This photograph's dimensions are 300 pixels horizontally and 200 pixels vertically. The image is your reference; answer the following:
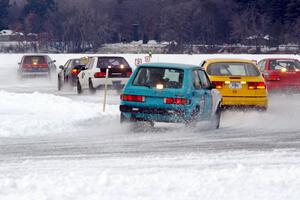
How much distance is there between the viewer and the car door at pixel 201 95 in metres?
14.3

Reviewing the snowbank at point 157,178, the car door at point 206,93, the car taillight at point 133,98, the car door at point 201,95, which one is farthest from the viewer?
the car door at point 206,93

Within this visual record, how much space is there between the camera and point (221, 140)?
42.4 feet

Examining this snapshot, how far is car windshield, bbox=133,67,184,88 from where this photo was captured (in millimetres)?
14102

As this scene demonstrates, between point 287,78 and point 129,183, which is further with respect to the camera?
point 287,78

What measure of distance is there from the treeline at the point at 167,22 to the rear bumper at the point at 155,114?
84.8 m

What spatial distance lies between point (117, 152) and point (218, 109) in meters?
4.93

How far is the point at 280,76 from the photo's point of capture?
2366 cm

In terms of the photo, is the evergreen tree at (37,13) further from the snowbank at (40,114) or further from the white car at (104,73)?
the snowbank at (40,114)

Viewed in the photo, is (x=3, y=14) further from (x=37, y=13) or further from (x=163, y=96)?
(x=163, y=96)

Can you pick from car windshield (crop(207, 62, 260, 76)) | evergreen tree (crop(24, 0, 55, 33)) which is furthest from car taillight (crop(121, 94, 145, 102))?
evergreen tree (crop(24, 0, 55, 33))

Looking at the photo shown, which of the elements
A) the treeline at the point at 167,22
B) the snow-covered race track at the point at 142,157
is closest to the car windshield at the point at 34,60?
the snow-covered race track at the point at 142,157

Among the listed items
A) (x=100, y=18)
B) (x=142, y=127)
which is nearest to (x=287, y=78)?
(x=142, y=127)

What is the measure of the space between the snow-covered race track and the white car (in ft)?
23.0

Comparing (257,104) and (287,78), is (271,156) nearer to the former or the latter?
(257,104)
